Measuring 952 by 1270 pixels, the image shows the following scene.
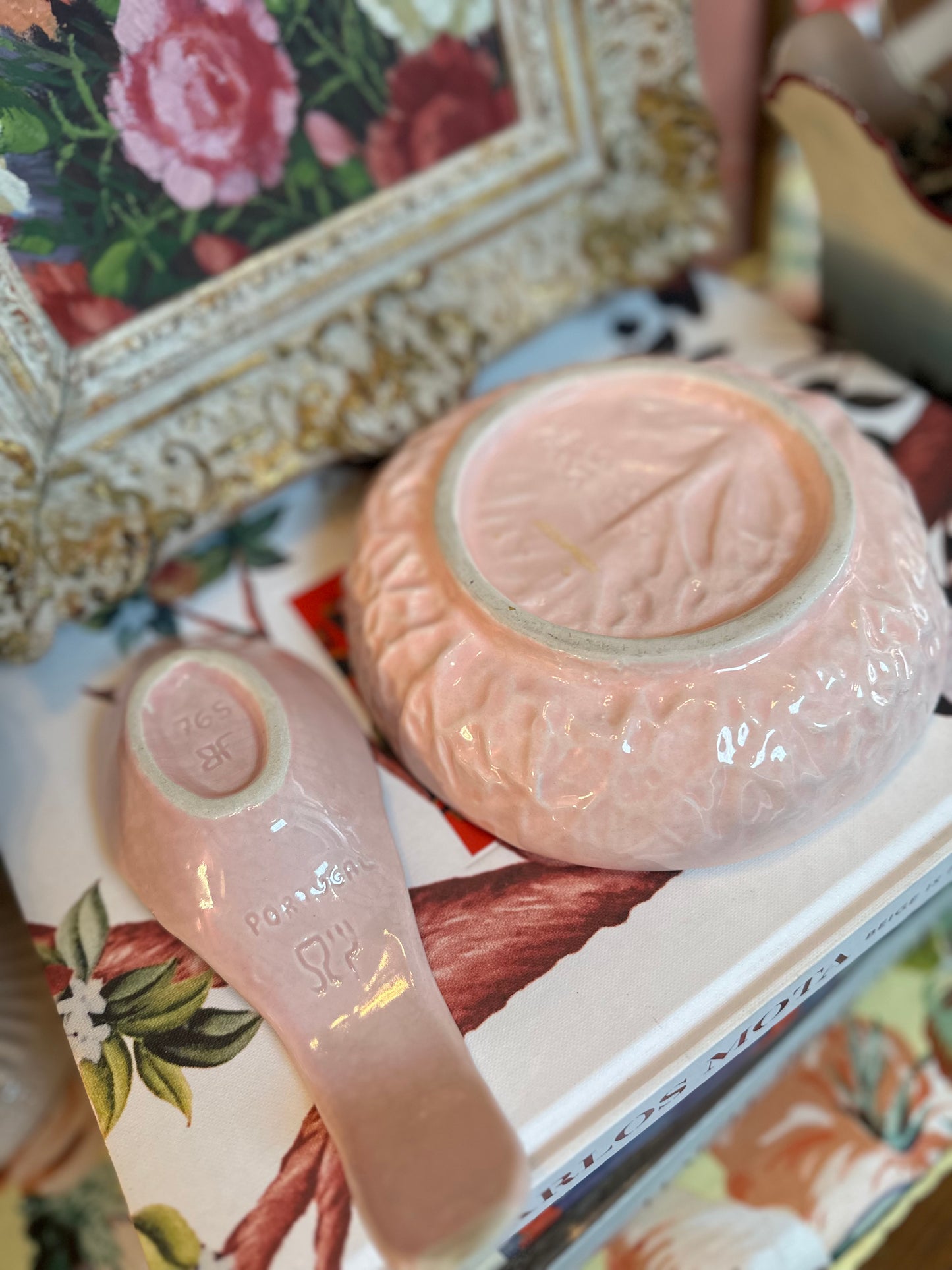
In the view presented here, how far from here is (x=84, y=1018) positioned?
21.3 inches

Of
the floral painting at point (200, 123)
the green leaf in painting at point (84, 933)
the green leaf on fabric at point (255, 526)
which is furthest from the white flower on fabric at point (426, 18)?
the green leaf in painting at point (84, 933)

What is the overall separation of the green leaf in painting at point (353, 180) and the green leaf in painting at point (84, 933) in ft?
1.56

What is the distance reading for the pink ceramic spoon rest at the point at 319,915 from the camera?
1.45 feet

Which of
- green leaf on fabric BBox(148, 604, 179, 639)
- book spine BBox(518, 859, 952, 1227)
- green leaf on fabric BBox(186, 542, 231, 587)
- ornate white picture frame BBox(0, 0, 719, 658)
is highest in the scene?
ornate white picture frame BBox(0, 0, 719, 658)

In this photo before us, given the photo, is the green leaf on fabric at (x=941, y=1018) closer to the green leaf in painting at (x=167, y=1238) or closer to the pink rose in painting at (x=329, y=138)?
the green leaf in painting at (x=167, y=1238)

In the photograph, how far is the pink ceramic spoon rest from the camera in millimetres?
441

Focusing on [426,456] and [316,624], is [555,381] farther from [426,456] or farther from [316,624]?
[316,624]

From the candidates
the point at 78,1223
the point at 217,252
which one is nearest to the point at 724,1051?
the point at 78,1223

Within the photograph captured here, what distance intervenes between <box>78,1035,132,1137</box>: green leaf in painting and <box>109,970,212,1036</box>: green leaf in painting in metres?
0.01

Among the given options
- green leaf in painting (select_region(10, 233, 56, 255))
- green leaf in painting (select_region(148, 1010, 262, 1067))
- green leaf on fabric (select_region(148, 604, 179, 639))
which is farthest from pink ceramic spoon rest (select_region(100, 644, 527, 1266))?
green leaf in painting (select_region(10, 233, 56, 255))

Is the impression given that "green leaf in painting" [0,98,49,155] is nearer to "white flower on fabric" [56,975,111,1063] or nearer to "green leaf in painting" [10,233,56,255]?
"green leaf in painting" [10,233,56,255]

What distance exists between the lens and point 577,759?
19.9 inches

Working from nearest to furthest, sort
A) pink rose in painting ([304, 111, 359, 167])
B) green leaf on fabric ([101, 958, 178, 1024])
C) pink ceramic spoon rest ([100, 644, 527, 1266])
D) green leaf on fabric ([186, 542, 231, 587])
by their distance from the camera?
pink ceramic spoon rest ([100, 644, 527, 1266]) → green leaf on fabric ([101, 958, 178, 1024]) → pink rose in painting ([304, 111, 359, 167]) → green leaf on fabric ([186, 542, 231, 587])

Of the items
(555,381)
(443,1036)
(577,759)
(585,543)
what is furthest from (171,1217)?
(555,381)
